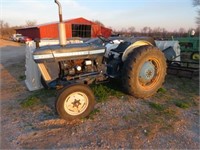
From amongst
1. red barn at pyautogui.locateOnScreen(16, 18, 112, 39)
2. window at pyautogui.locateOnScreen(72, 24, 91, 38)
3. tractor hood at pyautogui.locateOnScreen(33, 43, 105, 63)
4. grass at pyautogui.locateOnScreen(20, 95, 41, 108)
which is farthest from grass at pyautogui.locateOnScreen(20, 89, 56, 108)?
window at pyautogui.locateOnScreen(72, 24, 91, 38)

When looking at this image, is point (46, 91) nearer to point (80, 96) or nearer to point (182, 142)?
point (80, 96)

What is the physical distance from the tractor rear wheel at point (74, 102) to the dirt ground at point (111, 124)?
0.45ft

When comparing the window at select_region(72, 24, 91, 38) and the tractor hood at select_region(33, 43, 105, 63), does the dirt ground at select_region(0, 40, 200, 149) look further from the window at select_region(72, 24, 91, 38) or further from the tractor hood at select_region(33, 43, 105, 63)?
the window at select_region(72, 24, 91, 38)

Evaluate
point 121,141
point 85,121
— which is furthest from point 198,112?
point 85,121

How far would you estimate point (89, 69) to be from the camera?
419 cm

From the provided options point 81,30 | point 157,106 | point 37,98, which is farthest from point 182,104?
point 81,30

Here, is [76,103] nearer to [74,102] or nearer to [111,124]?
[74,102]

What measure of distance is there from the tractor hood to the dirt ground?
3.53ft

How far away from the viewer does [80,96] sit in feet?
11.9

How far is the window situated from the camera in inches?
1011

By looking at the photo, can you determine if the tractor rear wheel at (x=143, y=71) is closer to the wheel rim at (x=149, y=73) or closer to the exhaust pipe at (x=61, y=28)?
the wheel rim at (x=149, y=73)

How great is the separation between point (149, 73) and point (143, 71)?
0.19 meters

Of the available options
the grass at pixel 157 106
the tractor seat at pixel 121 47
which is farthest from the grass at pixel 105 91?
the tractor seat at pixel 121 47

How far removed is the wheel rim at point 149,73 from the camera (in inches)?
178
